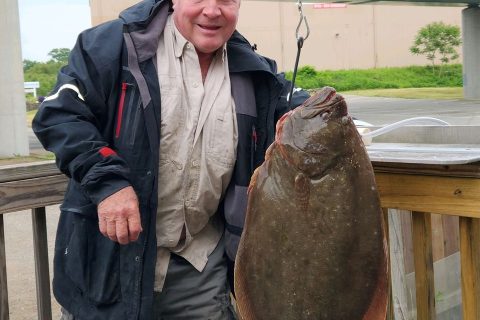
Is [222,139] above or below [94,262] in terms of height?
above

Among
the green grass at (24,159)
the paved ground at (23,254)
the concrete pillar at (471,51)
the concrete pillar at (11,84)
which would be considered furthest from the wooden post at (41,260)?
the concrete pillar at (471,51)

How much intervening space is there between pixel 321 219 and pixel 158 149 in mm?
721

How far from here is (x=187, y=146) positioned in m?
2.43

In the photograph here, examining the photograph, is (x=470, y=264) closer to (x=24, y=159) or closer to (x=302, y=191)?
(x=302, y=191)

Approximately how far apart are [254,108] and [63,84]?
0.71 meters

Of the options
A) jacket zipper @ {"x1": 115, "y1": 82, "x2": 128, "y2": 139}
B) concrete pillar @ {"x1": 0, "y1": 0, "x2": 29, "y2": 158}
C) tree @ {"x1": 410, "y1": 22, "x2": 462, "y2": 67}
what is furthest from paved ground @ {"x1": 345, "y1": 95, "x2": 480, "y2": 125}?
jacket zipper @ {"x1": 115, "y1": 82, "x2": 128, "y2": 139}

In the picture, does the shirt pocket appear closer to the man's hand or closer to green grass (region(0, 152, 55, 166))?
the man's hand

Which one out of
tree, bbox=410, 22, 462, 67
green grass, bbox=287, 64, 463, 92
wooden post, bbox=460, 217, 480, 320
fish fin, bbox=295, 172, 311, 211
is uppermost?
tree, bbox=410, 22, 462, 67

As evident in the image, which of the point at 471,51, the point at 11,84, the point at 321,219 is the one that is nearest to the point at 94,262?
the point at 321,219

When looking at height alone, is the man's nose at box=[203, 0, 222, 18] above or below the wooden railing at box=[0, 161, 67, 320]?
above

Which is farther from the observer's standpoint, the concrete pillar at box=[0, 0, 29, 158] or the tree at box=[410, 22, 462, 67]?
the tree at box=[410, 22, 462, 67]

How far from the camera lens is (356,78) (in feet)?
135

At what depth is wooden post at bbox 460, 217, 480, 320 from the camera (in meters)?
2.49

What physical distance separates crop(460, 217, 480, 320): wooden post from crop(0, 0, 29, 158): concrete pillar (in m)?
13.7
